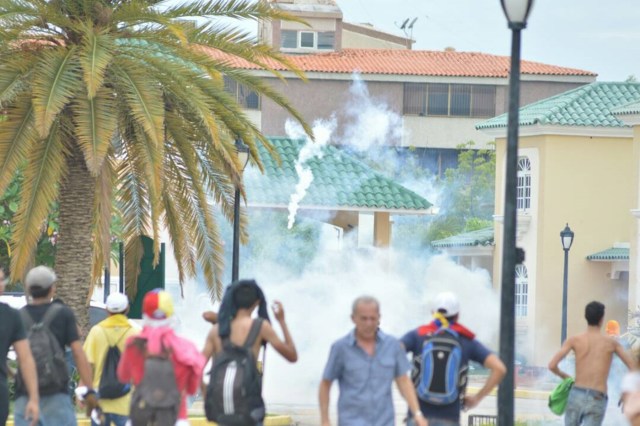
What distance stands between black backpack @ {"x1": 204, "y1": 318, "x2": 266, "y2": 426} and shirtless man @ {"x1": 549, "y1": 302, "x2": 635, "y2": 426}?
3498mm

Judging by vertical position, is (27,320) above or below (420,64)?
below

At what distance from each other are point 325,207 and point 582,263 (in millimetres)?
9816

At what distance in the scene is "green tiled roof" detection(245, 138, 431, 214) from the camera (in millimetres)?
33812

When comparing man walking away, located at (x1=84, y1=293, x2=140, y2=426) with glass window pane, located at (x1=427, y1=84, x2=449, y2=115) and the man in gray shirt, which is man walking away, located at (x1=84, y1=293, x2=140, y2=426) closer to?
the man in gray shirt

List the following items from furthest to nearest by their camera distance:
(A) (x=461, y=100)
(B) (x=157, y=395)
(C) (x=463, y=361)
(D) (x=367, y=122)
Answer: (A) (x=461, y=100) < (D) (x=367, y=122) < (C) (x=463, y=361) < (B) (x=157, y=395)

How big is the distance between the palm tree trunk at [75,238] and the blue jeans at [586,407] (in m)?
8.87

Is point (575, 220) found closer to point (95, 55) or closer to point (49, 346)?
point (95, 55)

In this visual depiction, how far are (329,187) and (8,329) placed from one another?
24436 mm

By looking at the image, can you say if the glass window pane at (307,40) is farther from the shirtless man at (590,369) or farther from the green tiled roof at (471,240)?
the shirtless man at (590,369)

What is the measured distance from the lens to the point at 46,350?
10602 mm

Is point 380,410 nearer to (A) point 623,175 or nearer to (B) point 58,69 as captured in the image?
(B) point 58,69

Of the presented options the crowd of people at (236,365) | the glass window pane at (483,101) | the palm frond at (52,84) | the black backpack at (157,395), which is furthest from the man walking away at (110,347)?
the glass window pane at (483,101)

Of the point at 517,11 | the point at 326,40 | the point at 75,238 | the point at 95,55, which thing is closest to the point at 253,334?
the point at 517,11

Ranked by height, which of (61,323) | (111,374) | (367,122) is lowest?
(111,374)
